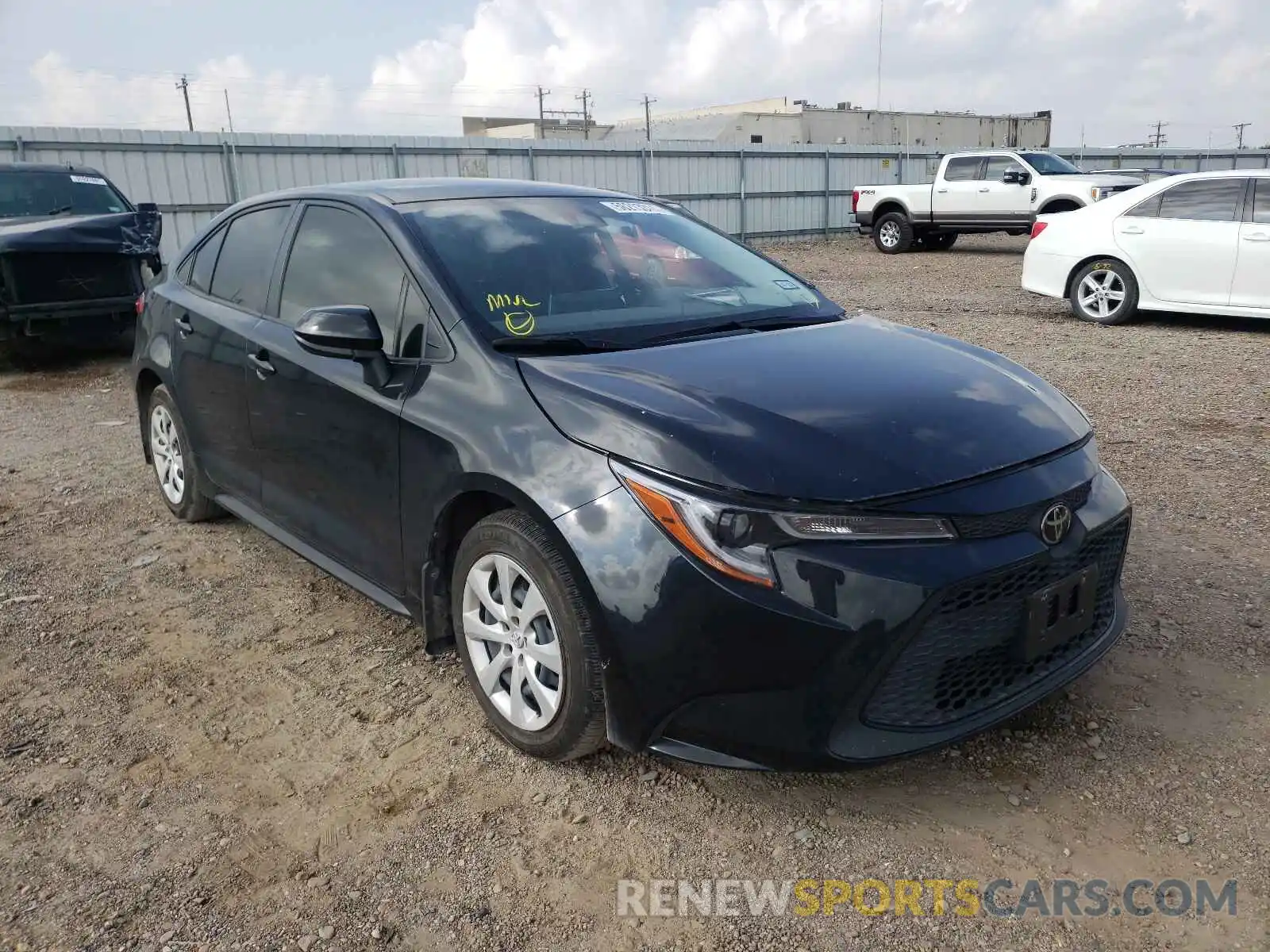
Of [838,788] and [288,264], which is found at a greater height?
[288,264]

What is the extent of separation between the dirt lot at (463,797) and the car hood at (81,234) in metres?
5.47

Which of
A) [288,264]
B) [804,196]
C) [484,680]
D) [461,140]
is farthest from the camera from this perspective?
[804,196]

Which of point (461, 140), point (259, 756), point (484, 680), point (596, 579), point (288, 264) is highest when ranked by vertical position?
point (461, 140)

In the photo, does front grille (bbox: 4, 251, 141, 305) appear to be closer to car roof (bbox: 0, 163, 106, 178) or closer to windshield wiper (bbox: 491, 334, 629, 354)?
car roof (bbox: 0, 163, 106, 178)

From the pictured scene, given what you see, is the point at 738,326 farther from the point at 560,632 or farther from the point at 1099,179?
the point at 1099,179

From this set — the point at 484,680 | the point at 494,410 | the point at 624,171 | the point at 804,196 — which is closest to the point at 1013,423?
the point at 494,410

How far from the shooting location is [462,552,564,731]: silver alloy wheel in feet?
8.79

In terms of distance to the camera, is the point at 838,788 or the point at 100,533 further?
the point at 100,533

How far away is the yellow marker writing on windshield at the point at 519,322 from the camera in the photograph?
118 inches

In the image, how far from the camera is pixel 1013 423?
108 inches

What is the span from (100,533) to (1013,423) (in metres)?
4.30

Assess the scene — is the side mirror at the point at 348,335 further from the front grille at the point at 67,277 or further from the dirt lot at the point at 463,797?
the front grille at the point at 67,277

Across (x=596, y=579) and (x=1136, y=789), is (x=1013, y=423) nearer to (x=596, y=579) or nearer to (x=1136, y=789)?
(x=1136, y=789)

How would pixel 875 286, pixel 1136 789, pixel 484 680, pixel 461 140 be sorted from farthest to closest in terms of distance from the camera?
pixel 461 140
pixel 875 286
pixel 484 680
pixel 1136 789
